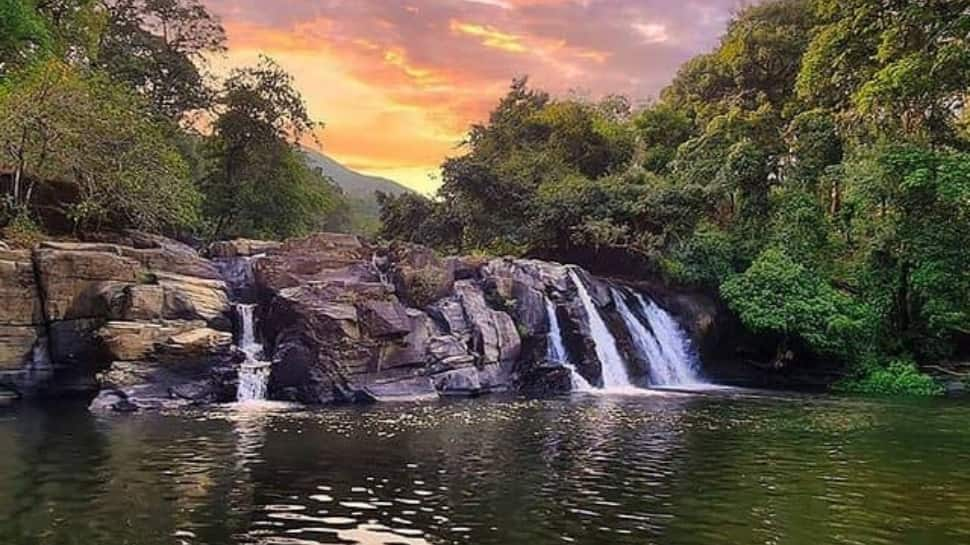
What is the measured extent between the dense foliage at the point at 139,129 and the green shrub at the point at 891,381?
77.3ft

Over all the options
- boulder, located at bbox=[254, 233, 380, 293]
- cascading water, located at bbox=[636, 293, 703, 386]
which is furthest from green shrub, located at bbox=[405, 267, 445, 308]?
cascading water, located at bbox=[636, 293, 703, 386]

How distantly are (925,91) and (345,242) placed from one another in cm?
2058

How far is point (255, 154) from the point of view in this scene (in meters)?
39.8

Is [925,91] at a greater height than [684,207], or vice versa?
[925,91]

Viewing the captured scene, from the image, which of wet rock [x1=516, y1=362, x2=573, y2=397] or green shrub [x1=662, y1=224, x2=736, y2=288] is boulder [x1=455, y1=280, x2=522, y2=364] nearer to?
Answer: wet rock [x1=516, y1=362, x2=573, y2=397]

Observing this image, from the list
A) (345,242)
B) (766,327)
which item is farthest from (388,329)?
(766,327)

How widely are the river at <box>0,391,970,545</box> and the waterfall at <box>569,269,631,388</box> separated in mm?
7621

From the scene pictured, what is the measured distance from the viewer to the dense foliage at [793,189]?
2939 cm

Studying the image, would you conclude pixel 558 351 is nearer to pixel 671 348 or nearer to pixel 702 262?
pixel 671 348

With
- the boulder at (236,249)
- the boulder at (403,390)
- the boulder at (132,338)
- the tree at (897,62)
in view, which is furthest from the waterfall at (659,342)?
the boulder at (132,338)

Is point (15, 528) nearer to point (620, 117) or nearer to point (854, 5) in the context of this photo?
point (854, 5)

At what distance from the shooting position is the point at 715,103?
1804 inches

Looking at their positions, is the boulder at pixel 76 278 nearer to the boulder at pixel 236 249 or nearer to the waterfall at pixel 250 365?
the waterfall at pixel 250 365

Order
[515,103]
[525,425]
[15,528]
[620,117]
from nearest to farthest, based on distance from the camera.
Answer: [15,528]
[525,425]
[515,103]
[620,117]
